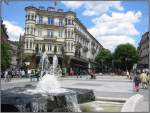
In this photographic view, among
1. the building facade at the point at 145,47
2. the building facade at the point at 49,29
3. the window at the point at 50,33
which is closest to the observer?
the building facade at the point at 145,47

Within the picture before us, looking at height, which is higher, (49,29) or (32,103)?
(49,29)

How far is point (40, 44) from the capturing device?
2000 centimetres

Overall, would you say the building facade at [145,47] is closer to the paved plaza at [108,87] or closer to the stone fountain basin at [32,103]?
the paved plaza at [108,87]

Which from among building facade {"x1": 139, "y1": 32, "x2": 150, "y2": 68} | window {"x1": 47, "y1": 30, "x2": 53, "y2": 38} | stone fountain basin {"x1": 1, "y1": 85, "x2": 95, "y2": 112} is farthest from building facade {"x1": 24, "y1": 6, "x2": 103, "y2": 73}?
stone fountain basin {"x1": 1, "y1": 85, "x2": 95, "y2": 112}

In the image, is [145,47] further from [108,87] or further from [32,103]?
[32,103]

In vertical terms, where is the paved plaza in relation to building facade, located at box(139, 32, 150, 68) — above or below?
below

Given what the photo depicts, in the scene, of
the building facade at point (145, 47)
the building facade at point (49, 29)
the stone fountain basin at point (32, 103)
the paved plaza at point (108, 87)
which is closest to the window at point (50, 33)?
the building facade at point (49, 29)

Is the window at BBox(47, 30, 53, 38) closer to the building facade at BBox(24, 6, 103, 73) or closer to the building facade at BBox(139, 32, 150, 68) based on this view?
the building facade at BBox(24, 6, 103, 73)

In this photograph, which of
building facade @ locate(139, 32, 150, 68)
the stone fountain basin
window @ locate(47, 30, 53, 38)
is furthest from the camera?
window @ locate(47, 30, 53, 38)

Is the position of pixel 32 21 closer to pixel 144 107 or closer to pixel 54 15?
pixel 54 15

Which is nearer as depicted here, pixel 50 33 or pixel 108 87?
pixel 50 33

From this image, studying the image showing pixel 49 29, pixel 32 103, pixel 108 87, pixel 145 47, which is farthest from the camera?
pixel 145 47

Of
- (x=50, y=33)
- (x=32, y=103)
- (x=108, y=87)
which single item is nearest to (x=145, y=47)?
(x=108, y=87)

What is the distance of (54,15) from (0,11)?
4.86 meters
